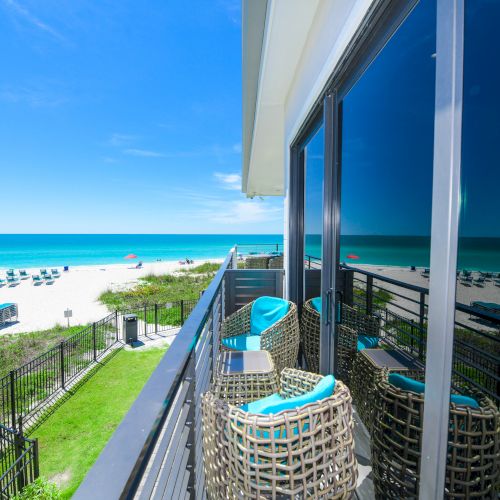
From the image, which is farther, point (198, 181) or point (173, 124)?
point (198, 181)

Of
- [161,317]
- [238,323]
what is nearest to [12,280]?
[161,317]

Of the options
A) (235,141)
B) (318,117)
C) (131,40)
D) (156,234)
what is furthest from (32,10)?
(156,234)

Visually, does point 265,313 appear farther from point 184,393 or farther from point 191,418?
point 184,393

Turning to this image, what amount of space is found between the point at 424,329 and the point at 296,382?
73cm

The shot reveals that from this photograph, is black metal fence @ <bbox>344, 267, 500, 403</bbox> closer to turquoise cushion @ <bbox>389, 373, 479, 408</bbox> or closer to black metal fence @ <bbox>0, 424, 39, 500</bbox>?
turquoise cushion @ <bbox>389, 373, 479, 408</bbox>

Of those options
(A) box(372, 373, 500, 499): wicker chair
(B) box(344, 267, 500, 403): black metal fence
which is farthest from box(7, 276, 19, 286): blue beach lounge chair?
(A) box(372, 373, 500, 499): wicker chair

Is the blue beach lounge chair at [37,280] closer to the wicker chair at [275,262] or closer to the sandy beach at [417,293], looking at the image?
the wicker chair at [275,262]

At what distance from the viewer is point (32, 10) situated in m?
11.3

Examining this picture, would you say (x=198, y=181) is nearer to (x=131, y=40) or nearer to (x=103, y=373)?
(x=131, y=40)

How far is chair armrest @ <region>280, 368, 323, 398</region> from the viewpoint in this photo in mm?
1424

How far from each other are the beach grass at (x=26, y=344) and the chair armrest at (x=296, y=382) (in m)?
7.60

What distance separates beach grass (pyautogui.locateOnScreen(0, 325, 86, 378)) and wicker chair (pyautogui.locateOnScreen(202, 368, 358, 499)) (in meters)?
7.81

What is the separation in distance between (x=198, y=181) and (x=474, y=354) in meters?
42.6

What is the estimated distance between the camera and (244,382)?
1721 mm
